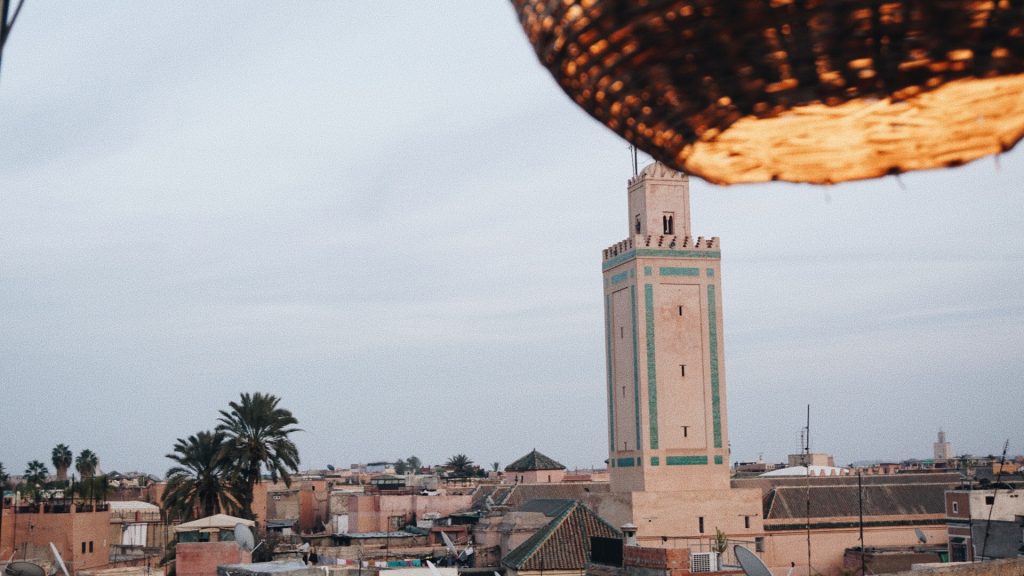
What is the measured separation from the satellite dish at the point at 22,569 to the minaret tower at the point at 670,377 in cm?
1910

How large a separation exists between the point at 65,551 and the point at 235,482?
5.74m

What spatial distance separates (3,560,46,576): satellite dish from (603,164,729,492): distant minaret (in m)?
19.6

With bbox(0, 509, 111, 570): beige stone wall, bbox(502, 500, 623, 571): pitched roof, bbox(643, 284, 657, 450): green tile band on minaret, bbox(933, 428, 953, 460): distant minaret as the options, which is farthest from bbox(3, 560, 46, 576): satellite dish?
bbox(933, 428, 953, 460): distant minaret

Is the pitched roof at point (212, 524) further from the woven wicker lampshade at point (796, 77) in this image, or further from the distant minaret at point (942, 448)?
the distant minaret at point (942, 448)

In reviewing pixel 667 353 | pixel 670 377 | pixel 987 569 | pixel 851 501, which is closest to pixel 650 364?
pixel 667 353

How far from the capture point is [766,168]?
4.56 ft

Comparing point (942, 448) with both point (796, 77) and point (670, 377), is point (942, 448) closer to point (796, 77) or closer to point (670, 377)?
point (670, 377)

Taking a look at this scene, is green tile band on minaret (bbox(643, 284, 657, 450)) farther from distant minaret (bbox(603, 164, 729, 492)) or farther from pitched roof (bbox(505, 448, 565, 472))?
Result: pitched roof (bbox(505, 448, 565, 472))

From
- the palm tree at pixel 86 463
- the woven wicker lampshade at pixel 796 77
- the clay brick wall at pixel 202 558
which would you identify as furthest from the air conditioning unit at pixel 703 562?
the palm tree at pixel 86 463

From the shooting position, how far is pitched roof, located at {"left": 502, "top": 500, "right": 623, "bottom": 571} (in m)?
23.5

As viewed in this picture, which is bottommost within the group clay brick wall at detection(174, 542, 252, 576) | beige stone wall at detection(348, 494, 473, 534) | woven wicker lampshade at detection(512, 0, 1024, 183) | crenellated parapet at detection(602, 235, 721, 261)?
beige stone wall at detection(348, 494, 473, 534)

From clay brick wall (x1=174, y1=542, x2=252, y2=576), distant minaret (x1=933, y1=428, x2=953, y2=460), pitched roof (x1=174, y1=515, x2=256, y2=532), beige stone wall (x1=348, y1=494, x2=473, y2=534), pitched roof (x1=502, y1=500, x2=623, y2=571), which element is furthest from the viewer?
distant minaret (x1=933, y1=428, x2=953, y2=460)

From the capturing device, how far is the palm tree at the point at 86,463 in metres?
61.7

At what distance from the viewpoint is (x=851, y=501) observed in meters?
36.3
